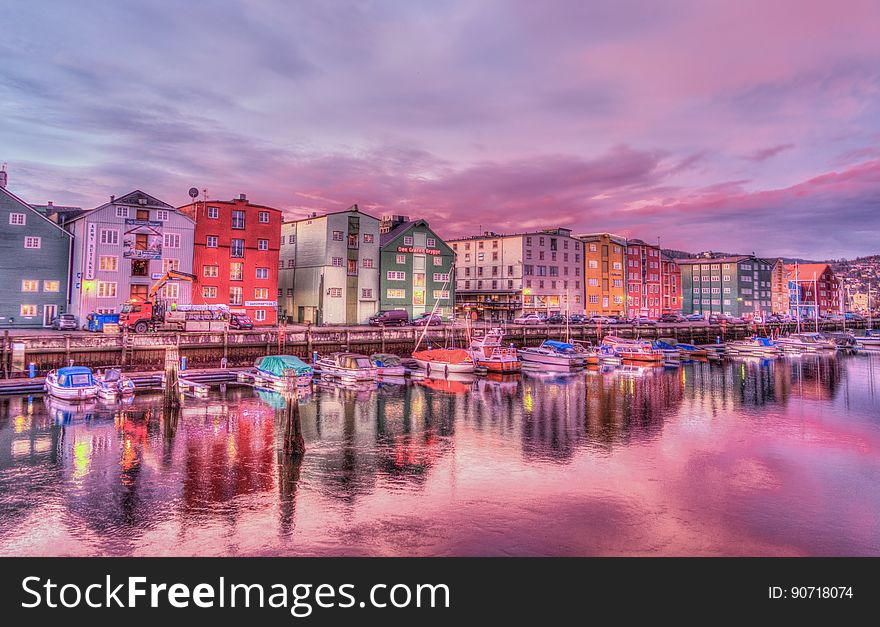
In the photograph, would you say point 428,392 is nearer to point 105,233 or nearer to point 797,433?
point 797,433

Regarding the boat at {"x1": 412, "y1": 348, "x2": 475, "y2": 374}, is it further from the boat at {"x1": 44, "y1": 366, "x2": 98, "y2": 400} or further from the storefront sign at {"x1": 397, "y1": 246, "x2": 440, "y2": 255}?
the storefront sign at {"x1": 397, "y1": 246, "x2": 440, "y2": 255}

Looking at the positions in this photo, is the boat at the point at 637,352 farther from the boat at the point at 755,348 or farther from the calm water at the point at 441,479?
the calm water at the point at 441,479

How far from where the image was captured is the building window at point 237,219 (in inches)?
2702

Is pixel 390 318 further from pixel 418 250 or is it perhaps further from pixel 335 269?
pixel 418 250

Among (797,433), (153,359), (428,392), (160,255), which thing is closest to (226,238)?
(160,255)

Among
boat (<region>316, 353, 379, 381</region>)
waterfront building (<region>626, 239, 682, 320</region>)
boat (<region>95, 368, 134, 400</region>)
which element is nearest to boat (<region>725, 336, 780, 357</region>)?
waterfront building (<region>626, 239, 682, 320</region>)

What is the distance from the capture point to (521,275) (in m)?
105

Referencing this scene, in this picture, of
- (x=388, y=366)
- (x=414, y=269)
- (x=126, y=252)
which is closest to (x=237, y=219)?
(x=126, y=252)

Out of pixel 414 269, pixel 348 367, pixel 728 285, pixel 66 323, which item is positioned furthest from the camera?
pixel 728 285

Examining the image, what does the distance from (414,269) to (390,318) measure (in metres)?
13.2
